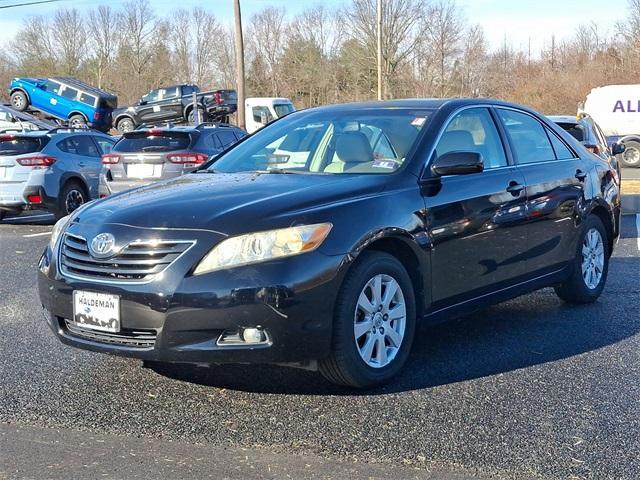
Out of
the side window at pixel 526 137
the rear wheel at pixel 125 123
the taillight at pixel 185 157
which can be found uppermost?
the rear wheel at pixel 125 123

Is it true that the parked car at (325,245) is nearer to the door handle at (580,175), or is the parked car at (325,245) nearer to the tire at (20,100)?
the door handle at (580,175)

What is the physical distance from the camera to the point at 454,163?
4855mm

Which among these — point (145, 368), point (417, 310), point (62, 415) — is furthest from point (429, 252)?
point (62, 415)

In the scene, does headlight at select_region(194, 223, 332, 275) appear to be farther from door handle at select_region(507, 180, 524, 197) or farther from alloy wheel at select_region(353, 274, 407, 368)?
door handle at select_region(507, 180, 524, 197)

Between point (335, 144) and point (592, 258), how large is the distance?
252cm

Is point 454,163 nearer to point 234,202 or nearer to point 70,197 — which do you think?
point 234,202

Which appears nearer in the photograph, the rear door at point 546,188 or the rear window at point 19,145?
the rear door at point 546,188

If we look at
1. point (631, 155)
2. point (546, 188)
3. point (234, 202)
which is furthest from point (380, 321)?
point (631, 155)

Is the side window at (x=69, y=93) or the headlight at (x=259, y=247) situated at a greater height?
the side window at (x=69, y=93)

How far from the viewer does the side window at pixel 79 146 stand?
13555mm

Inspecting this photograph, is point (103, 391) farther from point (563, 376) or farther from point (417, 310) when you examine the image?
point (563, 376)

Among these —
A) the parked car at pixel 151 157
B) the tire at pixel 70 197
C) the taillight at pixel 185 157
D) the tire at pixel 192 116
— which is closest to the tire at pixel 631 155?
the tire at pixel 192 116

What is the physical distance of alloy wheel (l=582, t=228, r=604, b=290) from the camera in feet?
21.0

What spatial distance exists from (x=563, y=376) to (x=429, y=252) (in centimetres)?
104
